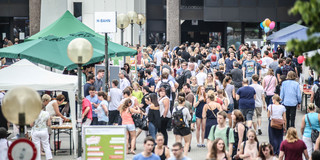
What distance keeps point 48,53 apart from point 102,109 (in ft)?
12.4

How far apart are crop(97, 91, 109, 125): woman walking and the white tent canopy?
26.4 inches

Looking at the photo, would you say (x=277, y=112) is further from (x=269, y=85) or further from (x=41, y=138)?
(x=41, y=138)

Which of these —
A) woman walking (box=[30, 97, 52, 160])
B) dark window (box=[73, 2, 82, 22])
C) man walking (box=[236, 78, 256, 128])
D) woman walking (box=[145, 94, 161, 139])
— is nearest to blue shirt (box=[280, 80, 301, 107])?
man walking (box=[236, 78, 256, 128])

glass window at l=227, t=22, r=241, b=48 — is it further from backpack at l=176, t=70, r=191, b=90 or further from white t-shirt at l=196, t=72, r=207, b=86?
white t-shirt at l=196, t=72, r=207, b=86

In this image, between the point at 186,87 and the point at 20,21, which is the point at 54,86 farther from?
the point at 20,21

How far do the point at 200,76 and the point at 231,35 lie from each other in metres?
25.0

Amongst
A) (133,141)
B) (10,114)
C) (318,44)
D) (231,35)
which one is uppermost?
(231,35)

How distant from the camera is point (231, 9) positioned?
40.8 metres

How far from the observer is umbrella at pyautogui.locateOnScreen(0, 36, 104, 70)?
17.7 meters

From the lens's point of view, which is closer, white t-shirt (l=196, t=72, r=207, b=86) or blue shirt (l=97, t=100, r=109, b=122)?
blue shirt (l=97, t=100, r=109, b=122)

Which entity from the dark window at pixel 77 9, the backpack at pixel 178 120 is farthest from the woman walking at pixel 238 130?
the dark window at pixel 77 9

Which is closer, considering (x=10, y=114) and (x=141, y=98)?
(x=10, y=114)

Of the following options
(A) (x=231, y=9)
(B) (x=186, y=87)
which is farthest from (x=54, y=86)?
(A) (x=231, y=9)

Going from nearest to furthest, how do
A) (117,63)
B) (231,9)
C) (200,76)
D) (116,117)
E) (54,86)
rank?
1. (54,86)
2. (116,117)
3. (200,76)
4. (117,63)
5. (231,9)
